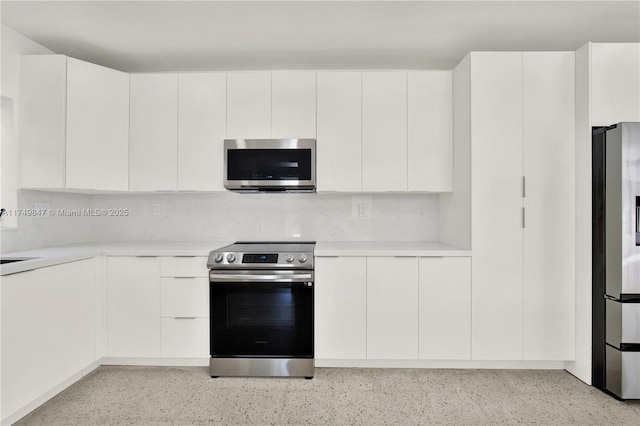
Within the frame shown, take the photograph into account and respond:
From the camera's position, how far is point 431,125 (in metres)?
2.95

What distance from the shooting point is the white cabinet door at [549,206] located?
102 inches

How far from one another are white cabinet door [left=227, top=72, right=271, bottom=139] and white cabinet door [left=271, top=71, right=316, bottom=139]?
0.06 m

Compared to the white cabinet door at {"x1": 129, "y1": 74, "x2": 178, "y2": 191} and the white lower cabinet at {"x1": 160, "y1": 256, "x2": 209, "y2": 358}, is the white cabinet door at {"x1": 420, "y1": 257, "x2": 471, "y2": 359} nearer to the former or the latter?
the white lower cabinet at {"x1": 160, "y1": 256, "x2": 209, "y2": 358}

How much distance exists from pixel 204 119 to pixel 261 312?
5.22 ft

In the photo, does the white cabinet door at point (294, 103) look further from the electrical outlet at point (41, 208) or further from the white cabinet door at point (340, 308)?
the electrical outlet at point (41, 208)

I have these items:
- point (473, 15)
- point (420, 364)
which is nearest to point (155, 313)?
point (420, 364)

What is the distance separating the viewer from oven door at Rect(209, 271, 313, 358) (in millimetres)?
2633

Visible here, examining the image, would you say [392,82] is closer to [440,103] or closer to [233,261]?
[440,103]

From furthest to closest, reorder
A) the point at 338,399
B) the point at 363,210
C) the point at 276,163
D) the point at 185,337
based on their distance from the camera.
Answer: the point at 363,210 < the point at 276,163 < the point at 185,337 < the point at 338,399

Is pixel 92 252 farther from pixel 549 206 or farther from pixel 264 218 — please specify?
pixel 549 206

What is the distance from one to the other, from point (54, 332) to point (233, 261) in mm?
1138

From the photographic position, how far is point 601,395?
92.4 inches

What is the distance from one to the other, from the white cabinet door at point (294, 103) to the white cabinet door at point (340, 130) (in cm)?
7

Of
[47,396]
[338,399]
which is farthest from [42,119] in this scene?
[338,399]
